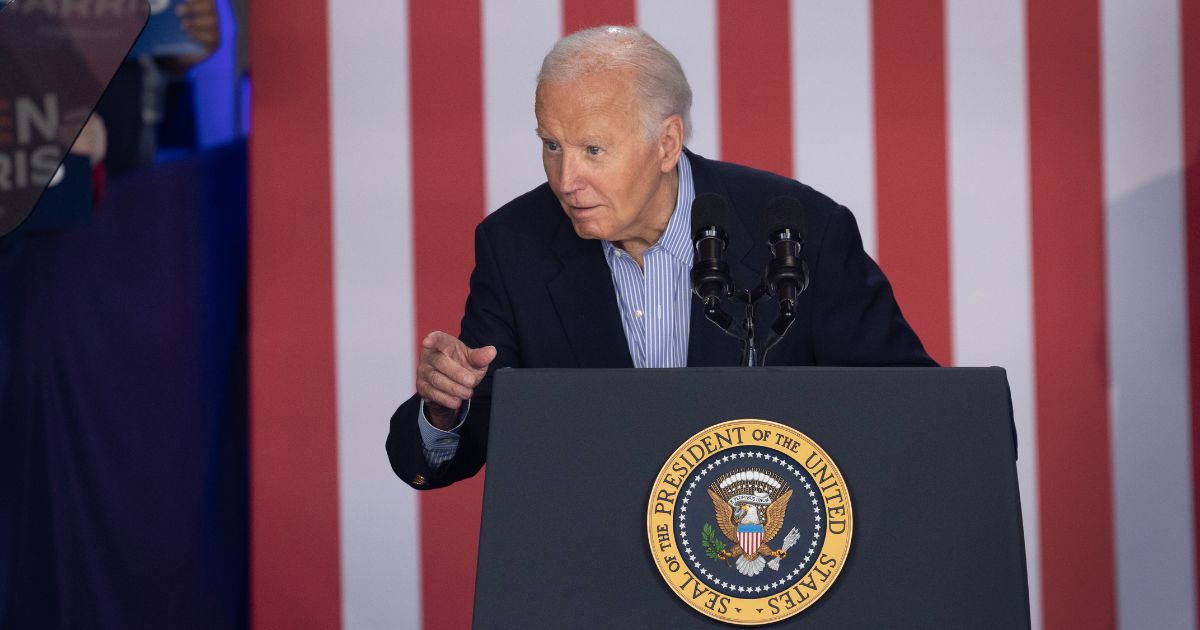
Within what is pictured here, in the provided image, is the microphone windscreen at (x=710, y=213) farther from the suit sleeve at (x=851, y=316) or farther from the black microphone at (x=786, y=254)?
the suit sleeve at (x=851, y=316)

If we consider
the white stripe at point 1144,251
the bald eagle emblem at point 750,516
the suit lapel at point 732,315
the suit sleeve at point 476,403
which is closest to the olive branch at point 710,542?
the bald eagle emblem at point 750,516

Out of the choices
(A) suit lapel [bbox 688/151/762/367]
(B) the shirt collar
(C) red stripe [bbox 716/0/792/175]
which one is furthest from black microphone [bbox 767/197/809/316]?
(C) red stripe [bbox 716/0/792/175]

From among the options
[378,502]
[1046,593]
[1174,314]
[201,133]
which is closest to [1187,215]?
[1174,314]

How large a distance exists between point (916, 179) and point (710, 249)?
172 centimetres

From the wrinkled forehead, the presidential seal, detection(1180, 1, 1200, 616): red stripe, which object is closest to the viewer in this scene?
the presidential seal

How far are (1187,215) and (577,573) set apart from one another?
218 centimetres

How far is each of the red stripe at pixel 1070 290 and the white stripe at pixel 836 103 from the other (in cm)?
36

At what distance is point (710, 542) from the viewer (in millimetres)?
1108

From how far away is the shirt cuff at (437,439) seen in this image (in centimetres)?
154

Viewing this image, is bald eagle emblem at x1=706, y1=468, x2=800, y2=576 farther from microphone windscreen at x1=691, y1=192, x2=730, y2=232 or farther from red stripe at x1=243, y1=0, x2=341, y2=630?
red stripe at x1=243, y1=0, x2=341, y2=630

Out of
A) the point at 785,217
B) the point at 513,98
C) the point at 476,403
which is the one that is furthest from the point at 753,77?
the point at 785,217

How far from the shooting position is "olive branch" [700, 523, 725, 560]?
110cm

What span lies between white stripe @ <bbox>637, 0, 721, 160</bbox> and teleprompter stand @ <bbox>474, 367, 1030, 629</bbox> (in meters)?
1.76

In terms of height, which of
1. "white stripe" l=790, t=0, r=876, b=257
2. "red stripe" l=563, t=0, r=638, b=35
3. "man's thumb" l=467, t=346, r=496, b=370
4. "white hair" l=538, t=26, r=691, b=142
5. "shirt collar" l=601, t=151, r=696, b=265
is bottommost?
"man's thumb" l=467, t=346, r=496, b=370
